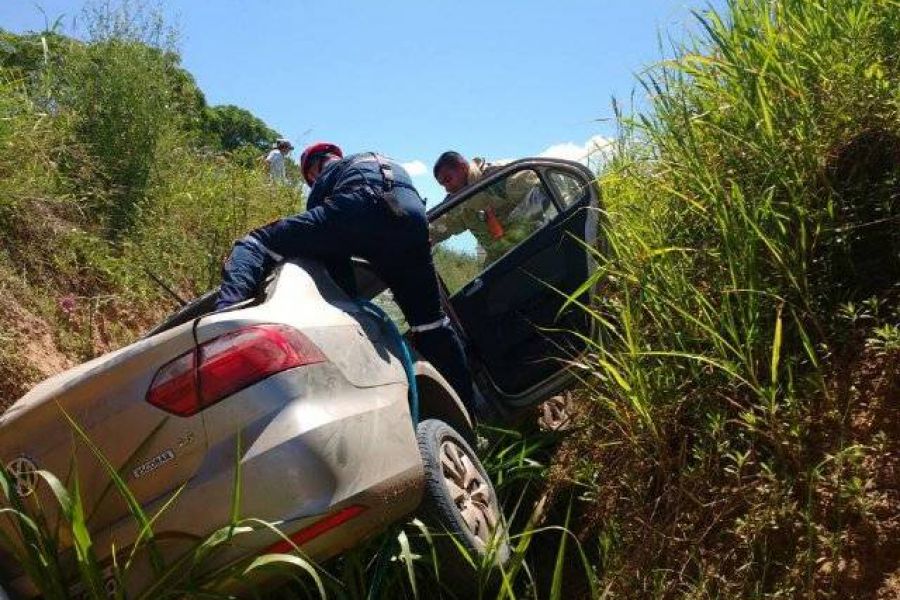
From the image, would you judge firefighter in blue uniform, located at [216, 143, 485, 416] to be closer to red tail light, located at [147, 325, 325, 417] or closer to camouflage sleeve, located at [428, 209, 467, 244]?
red tail light, located at [147, 325, 325, 417]

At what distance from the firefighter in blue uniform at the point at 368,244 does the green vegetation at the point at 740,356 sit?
2.19 ft

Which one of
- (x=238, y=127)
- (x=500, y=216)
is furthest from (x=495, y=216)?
(x=238, y=127)

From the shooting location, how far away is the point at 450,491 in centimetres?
245

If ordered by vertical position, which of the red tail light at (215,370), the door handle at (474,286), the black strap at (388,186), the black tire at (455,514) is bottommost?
the black tire at (455,514)

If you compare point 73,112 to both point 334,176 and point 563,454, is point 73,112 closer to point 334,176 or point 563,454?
point 334,176

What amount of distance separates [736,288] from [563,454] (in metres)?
1.14

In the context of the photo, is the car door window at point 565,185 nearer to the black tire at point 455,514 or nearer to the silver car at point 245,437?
the black tire at point 455,514

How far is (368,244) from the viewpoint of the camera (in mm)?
2928

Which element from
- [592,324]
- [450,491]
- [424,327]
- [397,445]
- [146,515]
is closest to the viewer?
[146,515]

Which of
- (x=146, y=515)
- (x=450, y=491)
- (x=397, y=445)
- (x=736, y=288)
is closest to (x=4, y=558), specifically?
(x=146, y=515)

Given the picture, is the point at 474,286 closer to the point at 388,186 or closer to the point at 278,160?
the point at 388,186

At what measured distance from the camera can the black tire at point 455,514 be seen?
2.33 m

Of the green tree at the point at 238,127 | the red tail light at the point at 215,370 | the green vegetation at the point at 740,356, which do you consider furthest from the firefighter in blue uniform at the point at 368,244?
the green tree at the point at 238,127

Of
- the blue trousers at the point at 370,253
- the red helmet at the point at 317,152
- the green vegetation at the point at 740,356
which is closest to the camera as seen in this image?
the green vegetation at the point at 740,356
